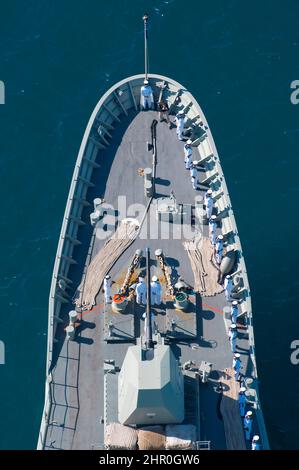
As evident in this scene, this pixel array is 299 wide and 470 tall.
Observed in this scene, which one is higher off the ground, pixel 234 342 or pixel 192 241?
pixel 192 241

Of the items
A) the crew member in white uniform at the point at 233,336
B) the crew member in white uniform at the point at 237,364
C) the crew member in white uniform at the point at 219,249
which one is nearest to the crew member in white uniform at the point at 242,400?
the crew member in white uniform at the point at 237,364

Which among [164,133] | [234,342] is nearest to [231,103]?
[164,133]

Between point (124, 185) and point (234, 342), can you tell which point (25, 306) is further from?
point (234, 342)

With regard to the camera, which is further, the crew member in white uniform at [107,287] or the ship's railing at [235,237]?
the crew member in white uniform at [107,287]

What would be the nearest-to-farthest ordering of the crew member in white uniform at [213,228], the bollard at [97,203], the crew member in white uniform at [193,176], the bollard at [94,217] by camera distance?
the crew member in white uniform at [213,228], the bollard at [94,217], the bollard at [97,203], the crew member in white uniform at [193,176]

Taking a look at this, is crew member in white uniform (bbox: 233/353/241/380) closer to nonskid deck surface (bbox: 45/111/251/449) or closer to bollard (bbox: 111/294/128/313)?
nonskid deck surface (bbox: 45/111/251/449)

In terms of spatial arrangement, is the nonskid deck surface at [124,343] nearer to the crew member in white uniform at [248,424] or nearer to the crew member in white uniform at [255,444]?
the crew member in white uniform at [248,424]
